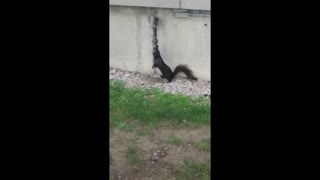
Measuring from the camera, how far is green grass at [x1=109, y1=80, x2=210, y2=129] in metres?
Result: 5.11

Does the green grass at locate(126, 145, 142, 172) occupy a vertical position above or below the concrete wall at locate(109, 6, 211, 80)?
below

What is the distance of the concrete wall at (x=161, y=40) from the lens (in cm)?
609

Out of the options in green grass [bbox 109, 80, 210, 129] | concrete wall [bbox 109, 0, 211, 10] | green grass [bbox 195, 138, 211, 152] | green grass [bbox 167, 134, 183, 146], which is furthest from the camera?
concrete wall [bbox 109, 0, 211, 10]

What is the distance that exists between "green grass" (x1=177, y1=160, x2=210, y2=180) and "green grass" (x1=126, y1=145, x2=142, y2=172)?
0.38 metres

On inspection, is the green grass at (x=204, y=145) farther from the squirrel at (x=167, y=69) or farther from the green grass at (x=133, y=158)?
the squirrel at (x=167, y=69)

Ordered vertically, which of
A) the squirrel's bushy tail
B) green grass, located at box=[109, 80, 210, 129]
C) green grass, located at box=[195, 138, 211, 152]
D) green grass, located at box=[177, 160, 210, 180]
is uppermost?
the squirrel's bushy tail

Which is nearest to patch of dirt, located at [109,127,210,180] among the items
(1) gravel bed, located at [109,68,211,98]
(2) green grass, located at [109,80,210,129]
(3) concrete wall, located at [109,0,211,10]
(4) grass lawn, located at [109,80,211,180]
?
(4) grass lawn, located at [109,80,211,180]

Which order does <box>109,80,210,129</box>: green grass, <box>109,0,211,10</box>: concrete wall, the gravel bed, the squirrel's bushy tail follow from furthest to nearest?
the squirrel's bushy tail → the gravel bed → <box>109,0,211,10</box>: concrete wall → <box>109,80,210,129</box>: green grass

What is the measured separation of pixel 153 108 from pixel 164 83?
3.08 feet

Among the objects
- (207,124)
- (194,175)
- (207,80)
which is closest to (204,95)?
(207,80)

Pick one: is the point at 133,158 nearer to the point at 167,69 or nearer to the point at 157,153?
the point at 157,153

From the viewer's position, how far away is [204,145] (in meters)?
4.53

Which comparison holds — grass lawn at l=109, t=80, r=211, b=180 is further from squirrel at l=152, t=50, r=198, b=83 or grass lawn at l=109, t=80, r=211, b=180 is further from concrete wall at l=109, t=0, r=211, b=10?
concrete wall at l=109, t=0, r=211, b=10
